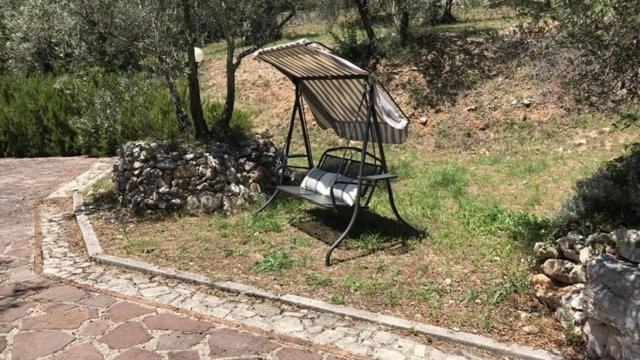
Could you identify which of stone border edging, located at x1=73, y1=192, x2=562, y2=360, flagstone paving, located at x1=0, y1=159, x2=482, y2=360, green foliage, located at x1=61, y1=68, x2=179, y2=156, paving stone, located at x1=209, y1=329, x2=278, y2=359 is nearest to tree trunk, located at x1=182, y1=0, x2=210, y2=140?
green foliage, located at x1=61, y1=68, x2=179, y2=156

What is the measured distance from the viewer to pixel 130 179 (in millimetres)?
6965

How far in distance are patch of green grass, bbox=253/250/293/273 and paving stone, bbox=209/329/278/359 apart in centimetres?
104

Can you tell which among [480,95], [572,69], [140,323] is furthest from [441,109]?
[140,323]

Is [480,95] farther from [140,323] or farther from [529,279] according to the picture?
[140,323]

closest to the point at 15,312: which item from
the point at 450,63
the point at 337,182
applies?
the point at 337,182

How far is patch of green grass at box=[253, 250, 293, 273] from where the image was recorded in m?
4.95

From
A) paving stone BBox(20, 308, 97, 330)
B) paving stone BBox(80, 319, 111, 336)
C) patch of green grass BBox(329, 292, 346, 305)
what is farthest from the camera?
→ patch of green grass BBox(329, 292, 346, 305)

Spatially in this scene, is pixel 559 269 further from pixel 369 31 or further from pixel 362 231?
pixel 369 31

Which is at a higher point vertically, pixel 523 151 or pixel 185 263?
pixel 523 151

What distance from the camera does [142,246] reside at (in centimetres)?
564

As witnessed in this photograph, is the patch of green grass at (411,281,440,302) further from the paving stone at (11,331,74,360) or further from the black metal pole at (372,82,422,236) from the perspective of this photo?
the paving stone at (11,331,74,360)

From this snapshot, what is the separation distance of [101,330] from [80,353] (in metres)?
0.33

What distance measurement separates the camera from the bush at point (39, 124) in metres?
12.4

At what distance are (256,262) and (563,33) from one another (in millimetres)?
3383
